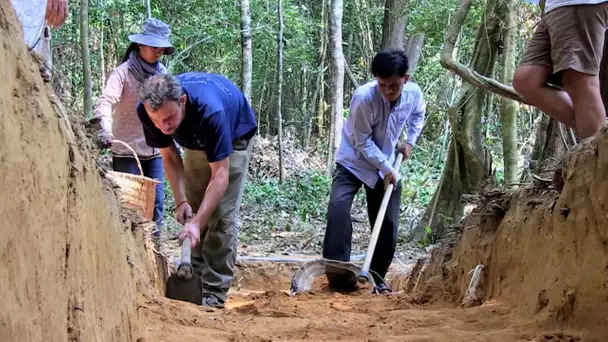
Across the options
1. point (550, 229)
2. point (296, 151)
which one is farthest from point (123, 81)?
point (296, 151)

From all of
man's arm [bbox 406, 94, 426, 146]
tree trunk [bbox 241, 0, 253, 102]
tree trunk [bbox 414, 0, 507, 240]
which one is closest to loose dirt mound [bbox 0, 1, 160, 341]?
man's arm [bbox 406, 94, 426, 146]

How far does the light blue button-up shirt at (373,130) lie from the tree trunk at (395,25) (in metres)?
7.95

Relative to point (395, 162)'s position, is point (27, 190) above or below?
above

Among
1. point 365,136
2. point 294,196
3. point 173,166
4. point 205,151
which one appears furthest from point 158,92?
point 294,196

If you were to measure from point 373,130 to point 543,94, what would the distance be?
2.18m

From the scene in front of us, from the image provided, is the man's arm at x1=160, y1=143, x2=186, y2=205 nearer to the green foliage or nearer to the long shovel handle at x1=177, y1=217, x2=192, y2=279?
the long shovel handle at x1=177, y1=217, x2=192, y2=279

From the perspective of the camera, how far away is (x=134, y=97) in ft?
17.0

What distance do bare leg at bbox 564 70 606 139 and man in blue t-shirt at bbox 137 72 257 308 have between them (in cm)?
206

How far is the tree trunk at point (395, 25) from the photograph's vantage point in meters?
13.1

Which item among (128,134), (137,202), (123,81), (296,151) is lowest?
(296,151)

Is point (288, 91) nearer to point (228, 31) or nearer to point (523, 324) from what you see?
point (228, 31)

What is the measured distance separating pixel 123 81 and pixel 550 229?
364 centimetres

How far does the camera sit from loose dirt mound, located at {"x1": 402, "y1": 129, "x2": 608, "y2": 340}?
7.37ft

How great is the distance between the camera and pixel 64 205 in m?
1.58
